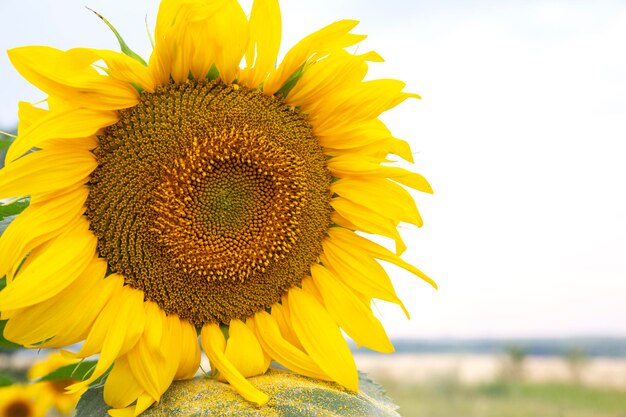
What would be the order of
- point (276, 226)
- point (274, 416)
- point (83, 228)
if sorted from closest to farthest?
point (274, 416), point (83, 228), point (276, 226)

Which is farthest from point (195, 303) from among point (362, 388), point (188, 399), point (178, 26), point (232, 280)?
point (178, 26)

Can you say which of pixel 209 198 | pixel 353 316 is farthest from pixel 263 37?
pixel 353 316

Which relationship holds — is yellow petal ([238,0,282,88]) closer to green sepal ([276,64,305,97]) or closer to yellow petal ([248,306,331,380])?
green sepal ([276,64,305,97])

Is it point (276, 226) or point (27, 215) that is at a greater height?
point (276, 226)

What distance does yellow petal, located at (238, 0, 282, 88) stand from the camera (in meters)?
2.11

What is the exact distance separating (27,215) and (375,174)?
3.43ft

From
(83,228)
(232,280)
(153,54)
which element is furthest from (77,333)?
(153,54)

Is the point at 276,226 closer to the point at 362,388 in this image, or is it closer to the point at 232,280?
the point at 232,280

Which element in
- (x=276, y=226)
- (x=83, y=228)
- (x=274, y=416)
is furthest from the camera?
(x=276, y=226)

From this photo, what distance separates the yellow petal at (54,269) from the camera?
1.92 m

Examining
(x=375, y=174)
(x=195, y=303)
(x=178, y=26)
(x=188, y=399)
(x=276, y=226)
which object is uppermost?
(x=178, y=26)

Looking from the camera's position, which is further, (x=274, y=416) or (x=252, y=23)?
(x=252, y=23)

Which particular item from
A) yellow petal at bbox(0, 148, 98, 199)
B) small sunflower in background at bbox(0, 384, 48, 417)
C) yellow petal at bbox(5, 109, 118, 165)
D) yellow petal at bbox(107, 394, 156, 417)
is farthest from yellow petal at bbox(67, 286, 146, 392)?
small sunflower in background at bbox(0, 384, 48, 417)

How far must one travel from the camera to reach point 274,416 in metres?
1.94
